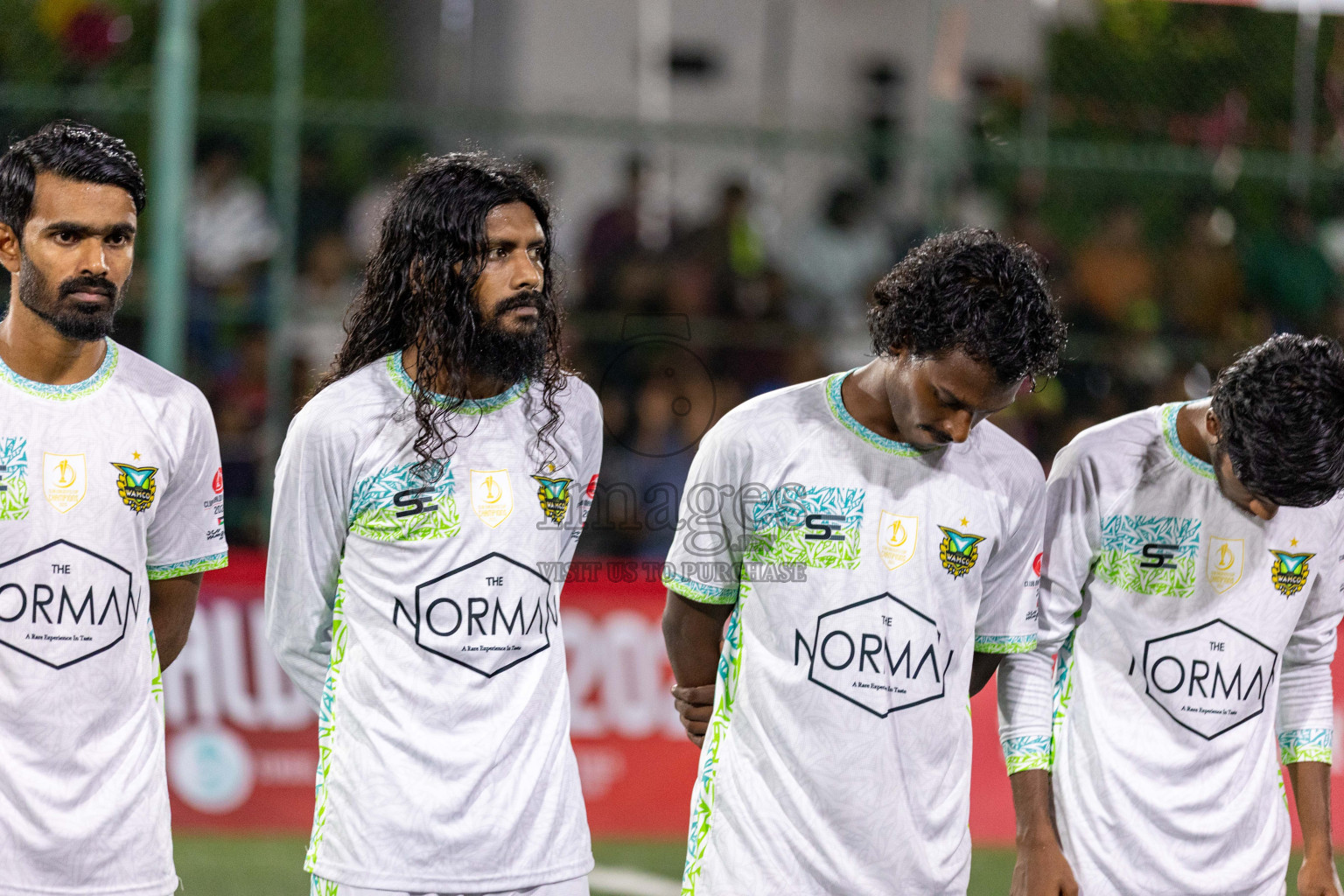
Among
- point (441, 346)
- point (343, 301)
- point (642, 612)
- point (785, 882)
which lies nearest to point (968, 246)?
point (441, 346)

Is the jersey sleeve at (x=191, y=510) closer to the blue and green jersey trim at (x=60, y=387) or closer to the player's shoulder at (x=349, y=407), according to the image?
the blue and green jersey trim at (x=60, y=387)

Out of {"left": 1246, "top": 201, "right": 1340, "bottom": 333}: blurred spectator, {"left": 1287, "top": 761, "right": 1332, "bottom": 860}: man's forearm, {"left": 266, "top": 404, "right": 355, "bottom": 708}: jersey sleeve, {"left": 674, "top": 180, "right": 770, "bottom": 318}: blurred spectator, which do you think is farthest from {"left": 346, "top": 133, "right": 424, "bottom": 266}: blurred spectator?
{"left": 1287, "top": 761, "right": 1332, "bottom": 860}: man's forearm

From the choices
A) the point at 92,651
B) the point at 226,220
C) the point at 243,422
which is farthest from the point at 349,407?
the point at 226,220

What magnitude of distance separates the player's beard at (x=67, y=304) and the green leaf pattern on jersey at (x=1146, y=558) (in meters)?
2.39

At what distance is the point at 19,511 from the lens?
3.56 m

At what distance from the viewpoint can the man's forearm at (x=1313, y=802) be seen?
Answer: 161 inches

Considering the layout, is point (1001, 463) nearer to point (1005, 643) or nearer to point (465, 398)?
point (1005, 643)

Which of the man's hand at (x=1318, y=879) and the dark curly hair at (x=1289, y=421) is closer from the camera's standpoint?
the dark curly hair at (x=1289, y=421)

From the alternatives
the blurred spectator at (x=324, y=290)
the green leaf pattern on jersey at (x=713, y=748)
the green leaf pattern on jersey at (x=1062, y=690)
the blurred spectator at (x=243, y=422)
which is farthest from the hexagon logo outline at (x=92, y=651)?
the blurred spectator at (x=324, y=290)

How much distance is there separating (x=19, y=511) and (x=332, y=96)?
9.33m

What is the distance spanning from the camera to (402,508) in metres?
3.55

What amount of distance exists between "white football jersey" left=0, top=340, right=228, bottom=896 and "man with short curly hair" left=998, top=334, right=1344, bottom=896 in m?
1.99

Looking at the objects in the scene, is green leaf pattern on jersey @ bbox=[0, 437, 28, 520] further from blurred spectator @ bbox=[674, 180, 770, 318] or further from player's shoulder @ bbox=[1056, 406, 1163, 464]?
blurred spectator @ bbox=[674, 180, 770, 318]

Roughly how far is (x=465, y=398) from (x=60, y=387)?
2.97 feet
